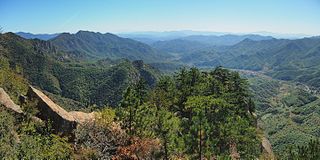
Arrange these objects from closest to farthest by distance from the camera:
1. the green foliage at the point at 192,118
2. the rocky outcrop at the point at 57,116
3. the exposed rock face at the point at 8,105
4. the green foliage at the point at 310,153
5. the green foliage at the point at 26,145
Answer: the green foliage at the point at 26,145 → the exposed rock face at the point at 8,105 → the rocky outcrop at the point at 57,116 → the green foliage at the point at 192,118 → the green foliage at the point at 310,153

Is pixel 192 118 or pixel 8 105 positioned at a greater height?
pixel 8 105

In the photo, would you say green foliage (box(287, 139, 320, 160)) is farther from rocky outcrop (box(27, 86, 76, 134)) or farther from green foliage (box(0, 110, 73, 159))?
green foliage (box(0, 110, 73, 159))

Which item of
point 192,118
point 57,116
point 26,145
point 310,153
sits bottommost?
point 310,153

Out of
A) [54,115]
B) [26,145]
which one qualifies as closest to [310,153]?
[54,115]

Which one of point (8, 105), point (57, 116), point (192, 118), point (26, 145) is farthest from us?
point (192, 118)

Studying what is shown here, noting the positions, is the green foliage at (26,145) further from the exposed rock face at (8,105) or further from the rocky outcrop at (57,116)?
the rocky outcrop at (57,116)

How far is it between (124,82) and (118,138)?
529 feet

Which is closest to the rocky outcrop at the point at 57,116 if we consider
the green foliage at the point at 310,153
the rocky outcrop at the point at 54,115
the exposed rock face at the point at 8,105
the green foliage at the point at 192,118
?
the rocky outcrop at the point at 54,115

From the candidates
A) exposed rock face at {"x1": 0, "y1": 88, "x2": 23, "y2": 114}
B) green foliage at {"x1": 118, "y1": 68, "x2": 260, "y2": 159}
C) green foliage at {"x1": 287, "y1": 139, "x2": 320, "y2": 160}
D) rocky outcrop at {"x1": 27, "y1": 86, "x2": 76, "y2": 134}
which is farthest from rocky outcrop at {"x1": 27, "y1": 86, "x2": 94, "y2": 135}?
green foliage at {"x1": 287, "y1": 139, "x2": 320, "y2": 160}

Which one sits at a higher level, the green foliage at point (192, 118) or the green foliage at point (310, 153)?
the green foliage at point (192, 118)

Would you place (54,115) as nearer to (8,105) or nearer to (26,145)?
(8,105)

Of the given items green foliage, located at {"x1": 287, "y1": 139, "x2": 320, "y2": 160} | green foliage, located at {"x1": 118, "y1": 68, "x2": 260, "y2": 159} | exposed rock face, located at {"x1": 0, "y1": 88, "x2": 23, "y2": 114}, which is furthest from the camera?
green foliage, located at {"x1": 287, "y1": 139, "x2": 320, "y2": 160}

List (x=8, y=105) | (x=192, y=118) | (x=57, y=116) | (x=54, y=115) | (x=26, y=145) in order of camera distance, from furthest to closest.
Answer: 1. (x=192, y=118)
2. (x=54, y=115)
3. (x=57, y=116)
4. (x=8, y=105)
5. (x=26, y=145)

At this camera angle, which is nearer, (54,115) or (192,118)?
(54,115)
